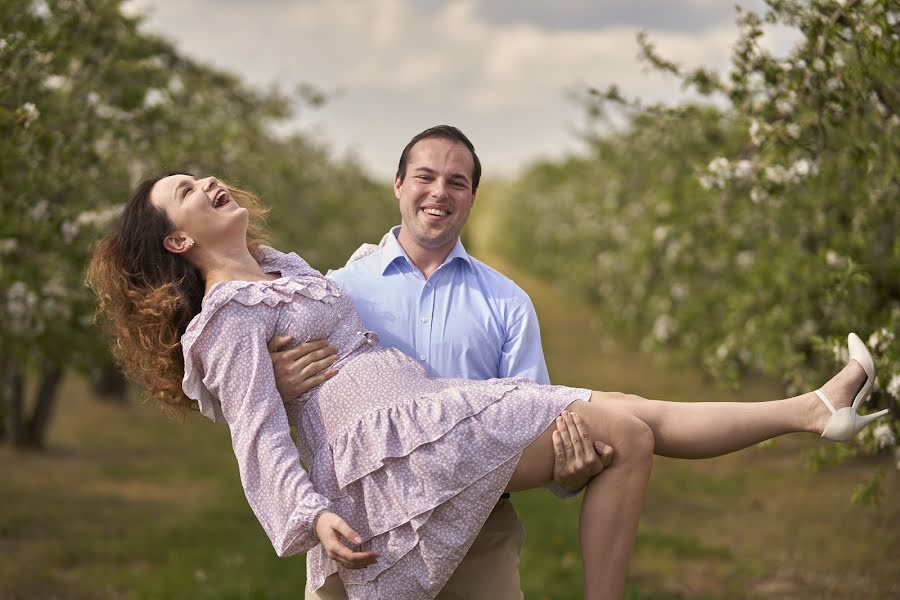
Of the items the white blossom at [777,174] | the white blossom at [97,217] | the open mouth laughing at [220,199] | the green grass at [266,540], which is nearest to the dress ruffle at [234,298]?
the open mouth laughing at [220,199]

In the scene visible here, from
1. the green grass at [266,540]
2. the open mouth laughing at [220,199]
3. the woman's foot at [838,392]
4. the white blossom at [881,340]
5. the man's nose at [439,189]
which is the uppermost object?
the man's nose at [439,189]

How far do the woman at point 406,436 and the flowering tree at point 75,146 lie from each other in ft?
3.17

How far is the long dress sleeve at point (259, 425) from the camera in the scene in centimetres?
306

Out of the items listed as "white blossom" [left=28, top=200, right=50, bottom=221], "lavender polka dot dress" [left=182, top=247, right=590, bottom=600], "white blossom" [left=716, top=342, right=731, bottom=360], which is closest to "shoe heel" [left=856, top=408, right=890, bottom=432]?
"lavender polka dot dress" [left=182, top=247, right=590, bottom=600]

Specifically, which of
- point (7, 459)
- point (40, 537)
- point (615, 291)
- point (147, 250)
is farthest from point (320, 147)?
point (147, 250)

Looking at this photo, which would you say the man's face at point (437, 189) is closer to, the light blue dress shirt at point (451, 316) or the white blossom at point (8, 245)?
the light blue dress shirt at point (451, 316)

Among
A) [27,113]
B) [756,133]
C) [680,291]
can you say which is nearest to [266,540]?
[27,113]

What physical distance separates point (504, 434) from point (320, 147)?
13.3 metres

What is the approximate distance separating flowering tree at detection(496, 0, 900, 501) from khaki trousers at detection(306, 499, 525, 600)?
1.72m

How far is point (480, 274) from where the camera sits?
3.81 meters

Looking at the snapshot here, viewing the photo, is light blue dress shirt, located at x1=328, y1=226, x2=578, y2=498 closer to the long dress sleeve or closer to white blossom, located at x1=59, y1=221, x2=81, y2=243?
the long dress sleeve

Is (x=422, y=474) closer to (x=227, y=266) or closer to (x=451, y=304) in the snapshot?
(x=451, y=304)

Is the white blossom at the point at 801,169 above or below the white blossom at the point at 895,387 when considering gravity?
above

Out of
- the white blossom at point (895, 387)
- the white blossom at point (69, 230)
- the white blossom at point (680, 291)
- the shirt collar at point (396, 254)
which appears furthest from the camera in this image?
the white blossom at point (680, 291)
